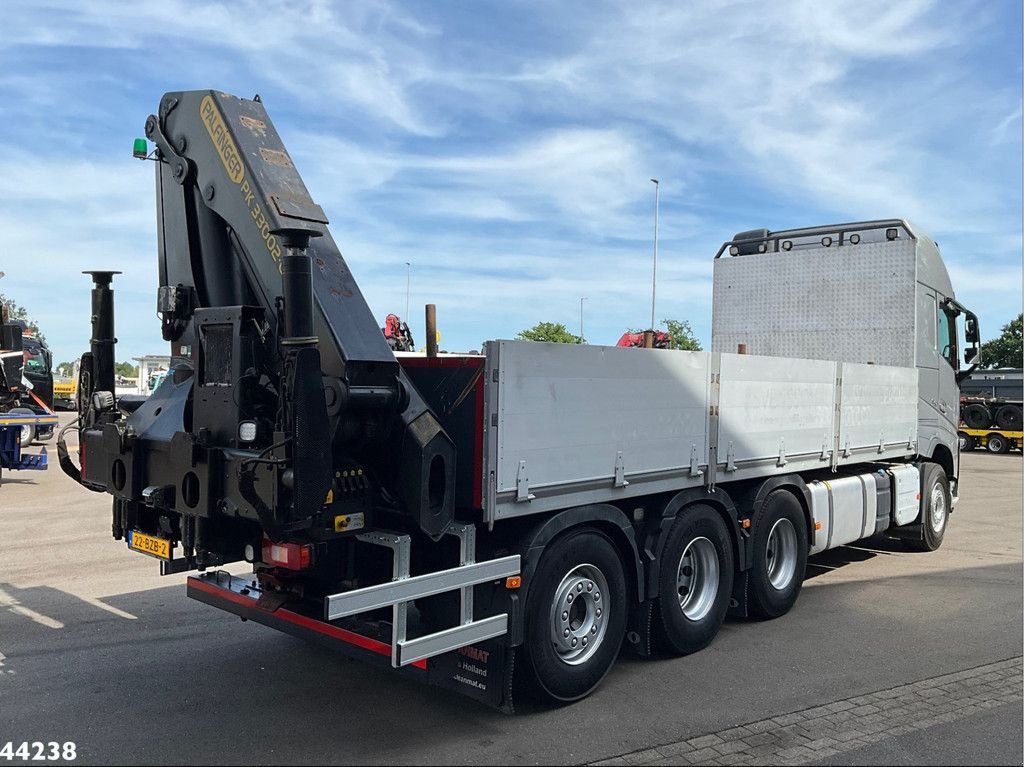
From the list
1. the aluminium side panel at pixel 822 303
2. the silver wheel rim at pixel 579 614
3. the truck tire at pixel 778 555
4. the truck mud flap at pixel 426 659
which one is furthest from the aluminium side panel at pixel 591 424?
the aluminium side panel at pixel 822 303

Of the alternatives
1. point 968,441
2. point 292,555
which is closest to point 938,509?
point 292,555

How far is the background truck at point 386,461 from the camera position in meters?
4.26

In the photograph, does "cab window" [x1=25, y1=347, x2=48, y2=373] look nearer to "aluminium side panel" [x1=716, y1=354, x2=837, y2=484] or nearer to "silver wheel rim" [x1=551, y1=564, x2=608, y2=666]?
"aluminium side panel" [x1=716, y1=354, x2=837, y2=484]

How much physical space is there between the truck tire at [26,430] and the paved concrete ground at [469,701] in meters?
7.01

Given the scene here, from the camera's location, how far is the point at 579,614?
5129 millimetres

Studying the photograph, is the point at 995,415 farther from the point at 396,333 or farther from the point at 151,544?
the point at 151,544

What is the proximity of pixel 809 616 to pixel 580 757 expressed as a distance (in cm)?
355

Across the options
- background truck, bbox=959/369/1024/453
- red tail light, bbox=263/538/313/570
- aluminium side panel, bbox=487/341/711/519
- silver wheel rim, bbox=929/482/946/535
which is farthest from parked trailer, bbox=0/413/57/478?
background truck, bbox=959/369/1024/453

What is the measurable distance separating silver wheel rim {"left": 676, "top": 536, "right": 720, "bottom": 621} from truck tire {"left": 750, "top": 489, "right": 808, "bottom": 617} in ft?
1.99

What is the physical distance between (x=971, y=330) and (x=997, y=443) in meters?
19.6

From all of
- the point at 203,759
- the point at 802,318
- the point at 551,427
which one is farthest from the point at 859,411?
the point at 203,759

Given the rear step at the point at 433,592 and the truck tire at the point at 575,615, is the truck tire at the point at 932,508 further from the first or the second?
the rear step at the point at 433,592

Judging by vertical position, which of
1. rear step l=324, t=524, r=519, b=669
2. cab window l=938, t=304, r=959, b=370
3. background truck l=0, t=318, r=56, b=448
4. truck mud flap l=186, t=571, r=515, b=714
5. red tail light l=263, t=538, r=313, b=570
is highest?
cab window l=938, t=304, r=959, b=370

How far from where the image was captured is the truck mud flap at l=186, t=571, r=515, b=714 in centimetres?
453
